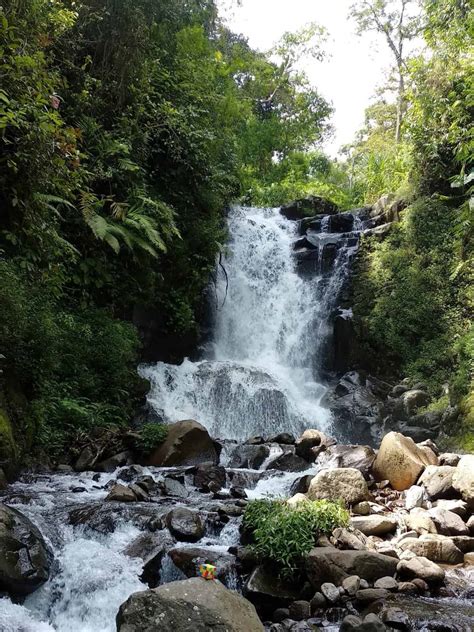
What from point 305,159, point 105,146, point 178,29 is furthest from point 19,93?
point 305,159

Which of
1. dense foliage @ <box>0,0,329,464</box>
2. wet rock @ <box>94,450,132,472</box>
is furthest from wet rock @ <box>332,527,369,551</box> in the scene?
dense foliage @ <box>0,0,329,464</box>

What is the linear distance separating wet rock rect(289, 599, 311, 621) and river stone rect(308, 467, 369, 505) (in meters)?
2.17

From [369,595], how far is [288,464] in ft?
13.8

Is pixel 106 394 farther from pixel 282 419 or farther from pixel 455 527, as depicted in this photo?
pixel 455 527

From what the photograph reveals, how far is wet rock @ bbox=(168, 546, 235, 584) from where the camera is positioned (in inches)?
200

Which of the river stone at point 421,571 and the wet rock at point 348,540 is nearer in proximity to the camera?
the river stone at point 421,571

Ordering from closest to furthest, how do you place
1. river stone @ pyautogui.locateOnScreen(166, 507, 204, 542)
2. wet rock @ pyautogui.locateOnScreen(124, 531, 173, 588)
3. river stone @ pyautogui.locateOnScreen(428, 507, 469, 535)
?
1. wet rock @ pyautogui.locateOnScreen(124, 531, 173, 588)
2. river stone @ pyautogui.locateOnScreen(166, 507, 204, 542)
3. river stone @ pyautogui.locateOnScreen(428, 507, 469, 535)

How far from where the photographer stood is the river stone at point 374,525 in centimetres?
637

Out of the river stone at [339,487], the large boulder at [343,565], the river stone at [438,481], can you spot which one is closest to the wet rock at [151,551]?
the large boulder at [343,565]

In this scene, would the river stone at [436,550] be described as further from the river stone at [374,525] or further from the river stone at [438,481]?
the river stone at [438,481]

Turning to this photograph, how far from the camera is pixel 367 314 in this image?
15.2 metres

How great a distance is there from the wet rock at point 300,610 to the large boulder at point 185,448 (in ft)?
13.6

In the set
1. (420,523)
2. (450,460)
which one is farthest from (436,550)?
(450,460)

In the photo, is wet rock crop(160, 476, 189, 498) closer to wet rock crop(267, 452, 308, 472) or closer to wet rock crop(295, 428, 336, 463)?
wet rock crop(267, 452, 308, 472)
